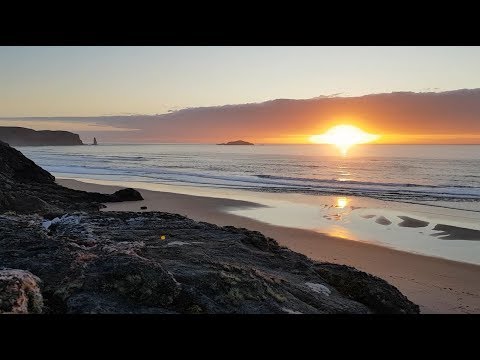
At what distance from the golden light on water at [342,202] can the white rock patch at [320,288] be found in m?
12.5

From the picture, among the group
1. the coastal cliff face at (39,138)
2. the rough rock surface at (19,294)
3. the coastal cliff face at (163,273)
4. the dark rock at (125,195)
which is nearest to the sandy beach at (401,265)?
the dark rock at (125,195)

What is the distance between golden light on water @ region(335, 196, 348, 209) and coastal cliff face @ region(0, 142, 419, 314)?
1098 cm

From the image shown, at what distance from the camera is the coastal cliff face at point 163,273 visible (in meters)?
3.52

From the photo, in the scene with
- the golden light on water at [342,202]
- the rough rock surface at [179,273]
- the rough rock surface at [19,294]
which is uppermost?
the rough rock surface at [19,294]

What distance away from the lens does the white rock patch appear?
188 inches

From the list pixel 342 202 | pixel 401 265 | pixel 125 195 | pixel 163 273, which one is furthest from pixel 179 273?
pixel 342 202

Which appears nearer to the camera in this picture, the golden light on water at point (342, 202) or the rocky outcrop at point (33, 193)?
the rocky outcrop at point (33, 193)

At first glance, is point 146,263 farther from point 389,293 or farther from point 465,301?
point 465,301

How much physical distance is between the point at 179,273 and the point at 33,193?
915 cm

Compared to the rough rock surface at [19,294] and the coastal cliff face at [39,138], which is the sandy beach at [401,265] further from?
the coastal cliff face at [39,138]

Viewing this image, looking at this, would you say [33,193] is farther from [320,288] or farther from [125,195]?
[320,288]
